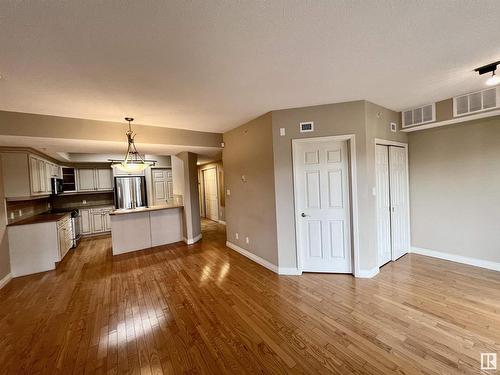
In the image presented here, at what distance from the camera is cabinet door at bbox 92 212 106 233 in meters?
6.19

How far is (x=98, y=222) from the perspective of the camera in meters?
6.26

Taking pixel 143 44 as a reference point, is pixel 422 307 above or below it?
Answer: below

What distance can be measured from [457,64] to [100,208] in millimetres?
8117

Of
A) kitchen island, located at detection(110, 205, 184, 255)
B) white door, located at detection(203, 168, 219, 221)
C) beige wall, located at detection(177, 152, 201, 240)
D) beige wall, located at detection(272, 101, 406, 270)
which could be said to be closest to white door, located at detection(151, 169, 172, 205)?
white door, located at detection(203, 168, 219, 221)

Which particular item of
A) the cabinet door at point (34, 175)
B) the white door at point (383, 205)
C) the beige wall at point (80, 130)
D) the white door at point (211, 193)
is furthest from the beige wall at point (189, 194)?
the white door at point (383, 205)

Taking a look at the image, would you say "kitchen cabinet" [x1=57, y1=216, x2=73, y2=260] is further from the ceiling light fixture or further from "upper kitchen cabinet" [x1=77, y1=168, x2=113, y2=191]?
the ceiling light fixture

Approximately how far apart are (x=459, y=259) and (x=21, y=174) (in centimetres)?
784

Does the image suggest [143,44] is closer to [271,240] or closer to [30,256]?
[271,240]

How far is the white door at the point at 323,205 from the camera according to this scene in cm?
314

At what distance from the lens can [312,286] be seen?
2910 mm

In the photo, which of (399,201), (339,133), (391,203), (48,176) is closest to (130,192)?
(48,176)

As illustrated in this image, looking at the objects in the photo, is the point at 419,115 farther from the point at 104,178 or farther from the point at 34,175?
the point at 104,178

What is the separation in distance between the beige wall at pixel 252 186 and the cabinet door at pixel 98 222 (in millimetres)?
4344

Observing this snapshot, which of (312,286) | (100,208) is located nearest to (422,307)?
(312,286)
